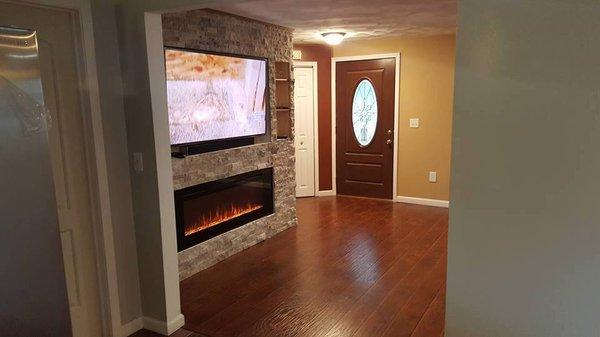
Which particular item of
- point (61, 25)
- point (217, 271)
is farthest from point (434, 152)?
point (61, 25)

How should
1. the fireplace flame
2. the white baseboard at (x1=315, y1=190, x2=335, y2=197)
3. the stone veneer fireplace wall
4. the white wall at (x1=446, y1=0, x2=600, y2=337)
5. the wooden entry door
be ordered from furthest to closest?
the white baseboard at (x1=315, y1=190, x2=335, y2=197), the wooden entry door, the fireplace flame, the stone veneer fireplace wall, the white wall at (x1=446, y1=0, x2=600, y2=337)

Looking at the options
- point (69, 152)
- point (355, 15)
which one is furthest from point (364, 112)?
point (69, 152)

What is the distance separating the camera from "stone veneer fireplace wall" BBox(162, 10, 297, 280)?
10.9 ft

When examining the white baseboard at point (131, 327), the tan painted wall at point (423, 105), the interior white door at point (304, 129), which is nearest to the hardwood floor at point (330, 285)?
the white baseboard at point (131, 327)

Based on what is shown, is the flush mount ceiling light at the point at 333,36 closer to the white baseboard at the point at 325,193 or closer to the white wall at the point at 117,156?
the white baseboard at the point at 325,193

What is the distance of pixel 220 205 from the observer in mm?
3861

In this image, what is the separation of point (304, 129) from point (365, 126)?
878mm

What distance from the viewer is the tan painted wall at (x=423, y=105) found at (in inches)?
212

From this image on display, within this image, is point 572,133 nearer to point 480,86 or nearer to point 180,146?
point 480,86

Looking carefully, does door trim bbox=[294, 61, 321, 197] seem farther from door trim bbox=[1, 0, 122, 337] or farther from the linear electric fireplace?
door trim bbox=[1, 0, 122, 337]

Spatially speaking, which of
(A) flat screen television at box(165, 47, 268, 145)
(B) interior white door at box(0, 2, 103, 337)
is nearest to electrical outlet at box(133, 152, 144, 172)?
(B) interior white door at box(0, 2, 103, 337)

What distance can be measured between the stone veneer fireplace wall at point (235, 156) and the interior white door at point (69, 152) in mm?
921

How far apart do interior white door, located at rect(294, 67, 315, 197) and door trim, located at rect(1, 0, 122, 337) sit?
3.77m

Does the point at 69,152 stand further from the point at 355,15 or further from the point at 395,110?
the point at 395,110
